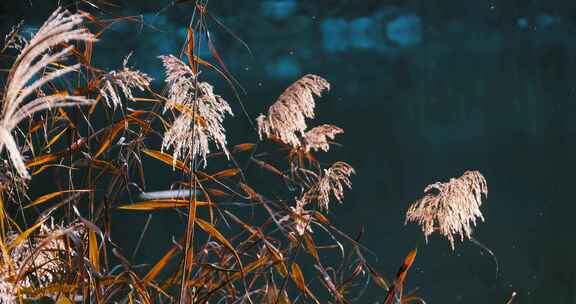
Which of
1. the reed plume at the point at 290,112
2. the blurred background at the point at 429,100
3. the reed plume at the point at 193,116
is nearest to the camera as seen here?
the reed plume at the point at 193,116

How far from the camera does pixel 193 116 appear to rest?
2.89 ft

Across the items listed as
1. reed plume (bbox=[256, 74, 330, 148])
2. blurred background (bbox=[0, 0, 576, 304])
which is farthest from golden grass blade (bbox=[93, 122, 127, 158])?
blurred background (bbox=[0, 0, 576, 304])

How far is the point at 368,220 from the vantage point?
2.71m

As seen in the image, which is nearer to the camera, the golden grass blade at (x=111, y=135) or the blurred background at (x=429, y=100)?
the golden grass blade at (x=111, y=135)

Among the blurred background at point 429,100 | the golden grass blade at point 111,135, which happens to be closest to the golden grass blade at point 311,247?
the golden grass blade at point 111,135

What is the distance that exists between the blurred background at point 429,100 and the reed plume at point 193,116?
163 centimetres

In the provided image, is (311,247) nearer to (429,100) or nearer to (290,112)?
(290,112)

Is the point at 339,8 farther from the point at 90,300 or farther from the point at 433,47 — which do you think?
the point at 90,300

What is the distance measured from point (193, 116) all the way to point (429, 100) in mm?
1988

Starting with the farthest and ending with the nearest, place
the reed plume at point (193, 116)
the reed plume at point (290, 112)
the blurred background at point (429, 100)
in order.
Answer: the blurred background at point (429, 100) → the reed plume at point (290, 112) → the reed plume at point (193, 116)

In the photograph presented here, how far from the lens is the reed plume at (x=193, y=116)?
3.00 feet

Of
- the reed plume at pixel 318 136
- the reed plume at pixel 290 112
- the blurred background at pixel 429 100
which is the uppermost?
the reed plume at pixel 290 112

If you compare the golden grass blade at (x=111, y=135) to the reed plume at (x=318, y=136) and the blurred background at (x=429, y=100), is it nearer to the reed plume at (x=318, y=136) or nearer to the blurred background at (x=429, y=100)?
the reed plume at (x=318, y=136)

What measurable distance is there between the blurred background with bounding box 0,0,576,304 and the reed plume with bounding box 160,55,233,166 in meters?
1.63
